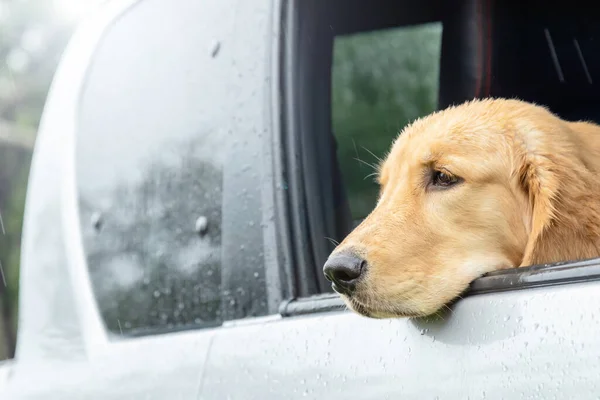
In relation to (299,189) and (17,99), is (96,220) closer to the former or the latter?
(299,189)

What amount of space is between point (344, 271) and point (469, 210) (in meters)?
0.46

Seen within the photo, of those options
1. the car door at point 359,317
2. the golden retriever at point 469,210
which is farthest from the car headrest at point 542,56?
the golden retriever at point 469,210

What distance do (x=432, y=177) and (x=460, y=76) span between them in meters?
0.99

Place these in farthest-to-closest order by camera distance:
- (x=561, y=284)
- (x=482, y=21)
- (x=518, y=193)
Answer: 1. (x=482, y=21)
2. (x=518, y=193)
3. (x=561, y=284)

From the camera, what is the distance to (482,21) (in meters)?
3.33

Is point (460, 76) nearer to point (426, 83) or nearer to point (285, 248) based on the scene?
point (426, 83)

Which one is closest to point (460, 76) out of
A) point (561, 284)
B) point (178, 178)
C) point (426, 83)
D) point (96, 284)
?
point (426, 83)

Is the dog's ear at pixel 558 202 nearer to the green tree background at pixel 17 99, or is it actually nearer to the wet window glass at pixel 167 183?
the wet window glass at pixel 167 183

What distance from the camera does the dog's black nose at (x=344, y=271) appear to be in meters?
2.32

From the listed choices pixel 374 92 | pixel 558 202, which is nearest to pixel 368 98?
pixel 374 92

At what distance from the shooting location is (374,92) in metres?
4.37

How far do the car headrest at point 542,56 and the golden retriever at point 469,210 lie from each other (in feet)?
2.32

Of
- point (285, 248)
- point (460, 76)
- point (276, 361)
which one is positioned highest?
point (460, 76)

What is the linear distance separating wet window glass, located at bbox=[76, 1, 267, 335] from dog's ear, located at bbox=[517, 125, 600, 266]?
79 cm
